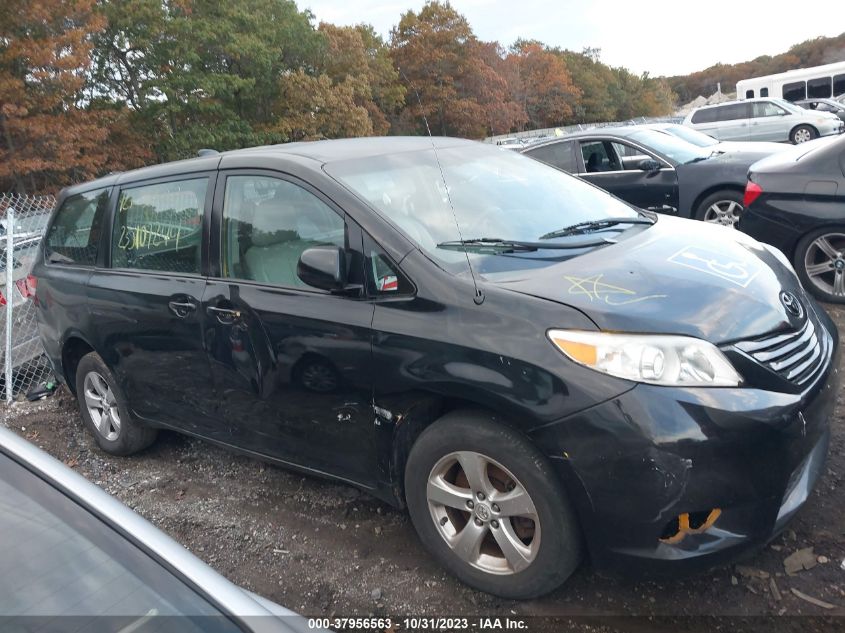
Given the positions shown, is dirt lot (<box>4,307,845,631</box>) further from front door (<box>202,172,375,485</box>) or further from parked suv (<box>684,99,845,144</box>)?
parked suv (<box>684,99,845,144</box>)

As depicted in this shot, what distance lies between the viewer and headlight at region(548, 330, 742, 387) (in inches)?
93.7

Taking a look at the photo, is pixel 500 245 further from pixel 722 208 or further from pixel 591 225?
pixel 722 208

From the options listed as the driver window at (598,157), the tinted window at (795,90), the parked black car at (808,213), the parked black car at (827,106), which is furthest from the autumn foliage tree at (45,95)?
the tinted window at (795,90)

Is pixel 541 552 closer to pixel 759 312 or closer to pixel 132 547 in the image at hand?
pixel 759 312

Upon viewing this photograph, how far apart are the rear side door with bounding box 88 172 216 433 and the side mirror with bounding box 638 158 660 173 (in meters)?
6.43

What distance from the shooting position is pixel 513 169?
12.7 ft

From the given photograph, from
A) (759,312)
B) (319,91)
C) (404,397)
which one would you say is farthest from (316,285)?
(319,91)

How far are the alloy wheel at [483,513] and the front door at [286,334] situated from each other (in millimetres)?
396

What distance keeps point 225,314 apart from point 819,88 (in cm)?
3562

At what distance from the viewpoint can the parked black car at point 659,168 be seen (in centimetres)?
796

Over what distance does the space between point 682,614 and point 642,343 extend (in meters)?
1.04

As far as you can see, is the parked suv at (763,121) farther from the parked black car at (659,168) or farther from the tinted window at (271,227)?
the tinted window at (271,227)

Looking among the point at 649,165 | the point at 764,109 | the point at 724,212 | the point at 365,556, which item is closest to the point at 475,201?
the point at 365,556

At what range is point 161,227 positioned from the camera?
393 centimetres
